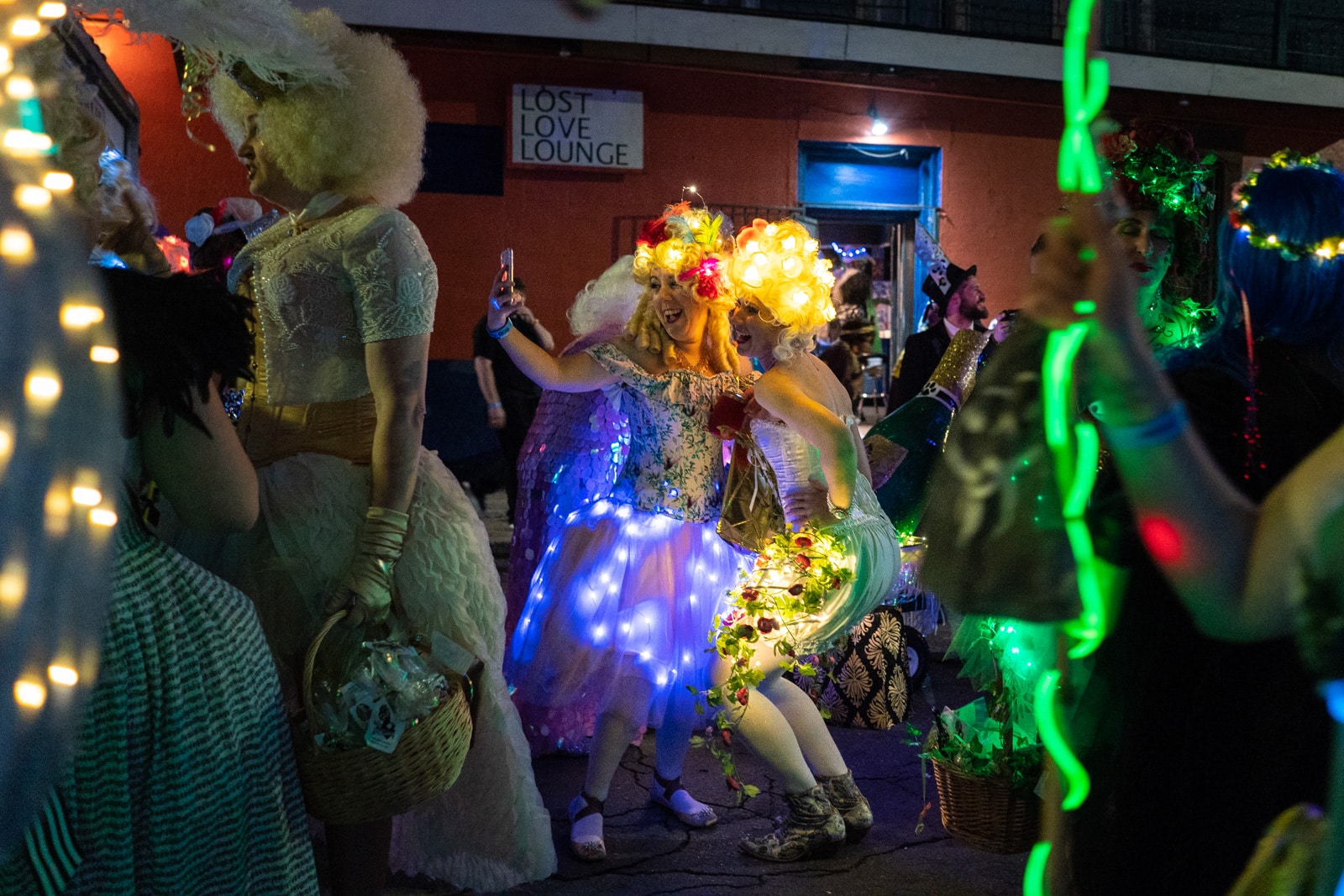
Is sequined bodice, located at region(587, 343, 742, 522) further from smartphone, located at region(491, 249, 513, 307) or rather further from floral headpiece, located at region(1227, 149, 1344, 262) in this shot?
floral headpiece, located at region(1227, 149, 1344, 262)

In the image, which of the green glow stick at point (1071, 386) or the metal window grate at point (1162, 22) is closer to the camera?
the green glow stick at point (1071, 386)

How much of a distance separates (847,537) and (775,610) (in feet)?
1.10

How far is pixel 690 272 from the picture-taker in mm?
4062

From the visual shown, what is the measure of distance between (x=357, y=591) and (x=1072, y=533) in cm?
151

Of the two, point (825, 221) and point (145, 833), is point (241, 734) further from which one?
point (825, 221)

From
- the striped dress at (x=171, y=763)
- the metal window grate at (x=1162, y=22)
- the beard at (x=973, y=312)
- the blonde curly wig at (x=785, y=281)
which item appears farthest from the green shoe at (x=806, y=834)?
the metal window grate at (x=1162, y=22)

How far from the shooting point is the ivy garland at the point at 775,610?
11.6 feet

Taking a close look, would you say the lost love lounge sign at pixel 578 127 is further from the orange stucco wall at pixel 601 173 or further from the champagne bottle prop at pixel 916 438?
the champagne bottle prop at pixel 916 438

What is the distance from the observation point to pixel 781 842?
3.69m

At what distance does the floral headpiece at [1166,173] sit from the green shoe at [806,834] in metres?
2.23

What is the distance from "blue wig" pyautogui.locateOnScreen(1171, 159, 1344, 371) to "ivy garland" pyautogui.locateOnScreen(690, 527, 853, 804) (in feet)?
6.59

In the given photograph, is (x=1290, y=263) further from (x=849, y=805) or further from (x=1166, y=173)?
(x=849, y=805)

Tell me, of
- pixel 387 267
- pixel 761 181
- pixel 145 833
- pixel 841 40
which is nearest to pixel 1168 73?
pixel 841 40

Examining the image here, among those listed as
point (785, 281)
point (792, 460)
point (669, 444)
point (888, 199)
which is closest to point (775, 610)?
point (792, 460)
